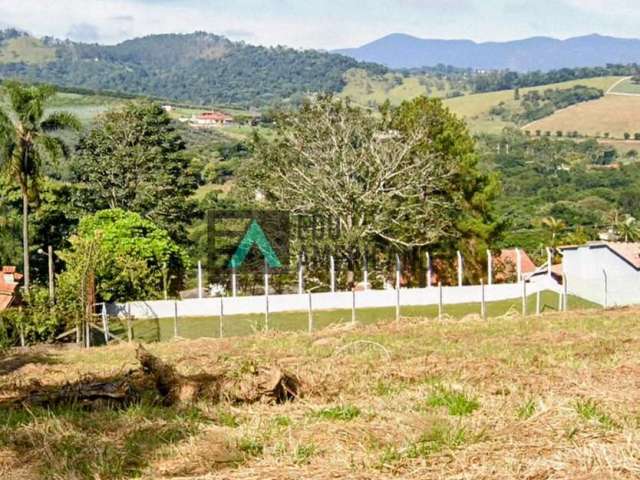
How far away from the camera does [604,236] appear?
70875 mm

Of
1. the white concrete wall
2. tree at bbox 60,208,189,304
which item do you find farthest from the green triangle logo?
the white concrete wall

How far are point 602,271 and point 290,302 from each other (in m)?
12.1

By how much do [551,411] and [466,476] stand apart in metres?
1.26

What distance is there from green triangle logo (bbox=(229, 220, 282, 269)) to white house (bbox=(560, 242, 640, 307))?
12.6 m

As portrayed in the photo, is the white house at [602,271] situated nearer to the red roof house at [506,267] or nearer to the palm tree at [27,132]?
the red roof house at [506,267]

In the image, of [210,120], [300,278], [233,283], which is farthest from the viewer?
[210,120]

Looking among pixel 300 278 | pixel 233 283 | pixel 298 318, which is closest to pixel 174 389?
pixel 298 318

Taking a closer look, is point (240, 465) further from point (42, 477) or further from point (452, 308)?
point (452, 308)

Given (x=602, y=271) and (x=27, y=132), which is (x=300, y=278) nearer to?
(x=27, y=132)

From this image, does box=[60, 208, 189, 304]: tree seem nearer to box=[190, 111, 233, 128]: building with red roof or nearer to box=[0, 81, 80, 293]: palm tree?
box=[0, 81, 80, 293]: palm tree

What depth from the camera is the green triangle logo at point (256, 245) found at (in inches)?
1586

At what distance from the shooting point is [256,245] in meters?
41.1

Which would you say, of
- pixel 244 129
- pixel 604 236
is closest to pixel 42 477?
pixel 604 236

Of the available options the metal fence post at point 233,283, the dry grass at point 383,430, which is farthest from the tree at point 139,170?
the dry grass at point 383,430
